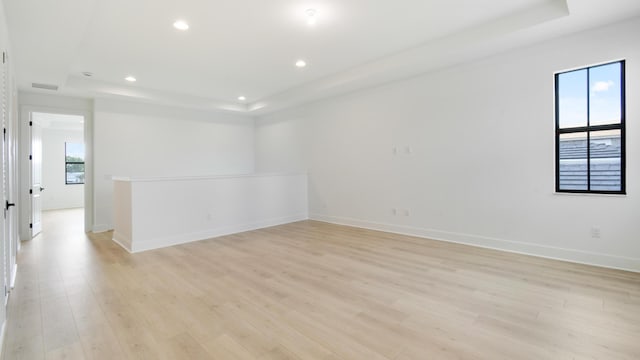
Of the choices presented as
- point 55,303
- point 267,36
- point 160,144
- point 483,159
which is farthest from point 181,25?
point 483,159

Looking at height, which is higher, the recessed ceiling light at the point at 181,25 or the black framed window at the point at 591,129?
the recessed ceiling light at the point at 181,25

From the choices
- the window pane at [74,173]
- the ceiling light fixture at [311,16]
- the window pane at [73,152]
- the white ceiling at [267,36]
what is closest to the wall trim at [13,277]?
the white ceiling at [267,36]

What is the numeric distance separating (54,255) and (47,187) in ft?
23.2

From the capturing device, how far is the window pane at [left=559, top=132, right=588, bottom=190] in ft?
12.0

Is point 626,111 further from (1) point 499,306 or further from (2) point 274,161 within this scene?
(2) point 274,161

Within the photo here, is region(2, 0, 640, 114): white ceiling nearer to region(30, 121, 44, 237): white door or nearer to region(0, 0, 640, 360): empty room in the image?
region(0, 0, 640, 360): empty room

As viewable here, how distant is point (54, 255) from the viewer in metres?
4.36

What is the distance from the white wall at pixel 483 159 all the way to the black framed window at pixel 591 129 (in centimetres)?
11

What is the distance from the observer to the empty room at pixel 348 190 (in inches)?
89.6

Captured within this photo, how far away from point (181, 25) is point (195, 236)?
10.6ft

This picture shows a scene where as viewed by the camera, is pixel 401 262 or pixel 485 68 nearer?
pixel 401 262

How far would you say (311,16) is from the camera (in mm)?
3352

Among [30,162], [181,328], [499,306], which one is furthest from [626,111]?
[30,162]

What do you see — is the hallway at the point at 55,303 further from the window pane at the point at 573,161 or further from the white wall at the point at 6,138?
the window pane at the point at 573,161
